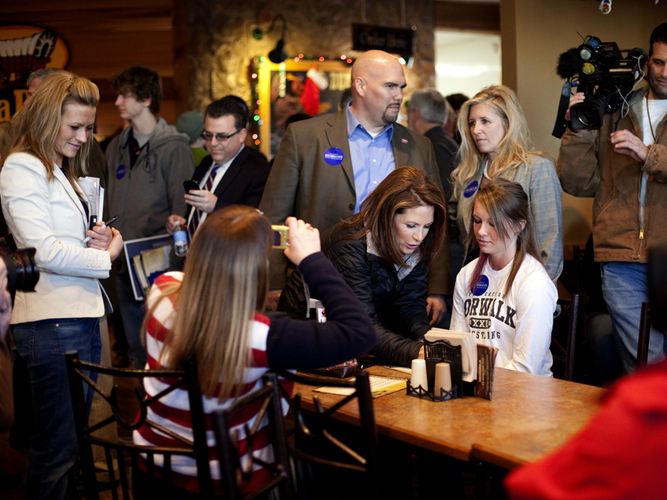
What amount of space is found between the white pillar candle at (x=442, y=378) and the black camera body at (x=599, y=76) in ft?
5.14

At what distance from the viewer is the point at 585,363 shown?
3.44 meters

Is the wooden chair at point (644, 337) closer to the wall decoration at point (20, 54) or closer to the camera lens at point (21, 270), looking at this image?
the camera lens at point (21, 270)

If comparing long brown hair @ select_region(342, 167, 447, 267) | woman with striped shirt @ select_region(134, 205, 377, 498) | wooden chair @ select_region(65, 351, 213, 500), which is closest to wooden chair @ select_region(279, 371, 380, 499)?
woman with striped shirt @ select_region(134, 205, 377, 498)

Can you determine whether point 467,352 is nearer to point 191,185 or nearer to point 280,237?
point 280,237

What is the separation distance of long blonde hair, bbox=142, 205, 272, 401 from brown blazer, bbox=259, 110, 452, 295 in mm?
1595

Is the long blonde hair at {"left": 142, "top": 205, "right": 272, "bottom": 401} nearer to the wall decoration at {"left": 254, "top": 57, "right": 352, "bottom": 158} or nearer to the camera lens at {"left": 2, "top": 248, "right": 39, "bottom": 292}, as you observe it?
the camera lens at {"left": 2, "top": 248, "right": 39, "bottom": 292}

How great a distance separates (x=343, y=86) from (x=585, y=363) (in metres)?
4.13

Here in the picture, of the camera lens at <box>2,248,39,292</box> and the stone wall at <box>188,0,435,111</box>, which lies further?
the stone wall at <box>188,0,435,111</box>

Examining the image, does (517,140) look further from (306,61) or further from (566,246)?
(306,61)

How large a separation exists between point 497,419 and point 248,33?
5.61m

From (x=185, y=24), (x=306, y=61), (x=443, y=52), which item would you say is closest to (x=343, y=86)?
(x=306, y=61)

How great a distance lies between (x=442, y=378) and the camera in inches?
68.6

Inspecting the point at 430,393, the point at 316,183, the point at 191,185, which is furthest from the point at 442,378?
the point at 191,185

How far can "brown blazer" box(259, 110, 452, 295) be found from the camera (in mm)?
3029
